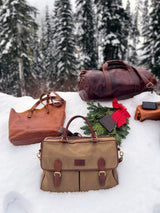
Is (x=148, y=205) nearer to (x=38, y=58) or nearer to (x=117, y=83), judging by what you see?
(x=117, y=83)

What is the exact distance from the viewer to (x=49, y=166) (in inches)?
63.1

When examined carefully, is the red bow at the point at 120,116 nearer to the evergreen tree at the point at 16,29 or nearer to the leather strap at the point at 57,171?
the leather strap at the point at 57,171

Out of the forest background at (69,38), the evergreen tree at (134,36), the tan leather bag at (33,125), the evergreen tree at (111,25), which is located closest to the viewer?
the tan leather bag at (33,125)

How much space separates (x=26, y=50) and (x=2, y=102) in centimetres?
1188

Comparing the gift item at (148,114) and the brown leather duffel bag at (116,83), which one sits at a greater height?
the brown leather duffel bag at (116,83)

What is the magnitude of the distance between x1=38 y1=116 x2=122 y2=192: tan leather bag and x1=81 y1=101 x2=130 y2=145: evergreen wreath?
590 millimetres

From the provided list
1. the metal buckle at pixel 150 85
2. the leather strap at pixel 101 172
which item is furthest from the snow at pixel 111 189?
the metal buckle at pixel 150 85

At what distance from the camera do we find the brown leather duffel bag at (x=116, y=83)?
272 centimetres

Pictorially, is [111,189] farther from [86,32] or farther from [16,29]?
[86,32]

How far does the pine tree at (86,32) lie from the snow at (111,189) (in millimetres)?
13253

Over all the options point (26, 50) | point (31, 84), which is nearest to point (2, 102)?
point (26, 50)

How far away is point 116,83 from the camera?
2725 millimetres

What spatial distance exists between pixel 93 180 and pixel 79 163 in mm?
245

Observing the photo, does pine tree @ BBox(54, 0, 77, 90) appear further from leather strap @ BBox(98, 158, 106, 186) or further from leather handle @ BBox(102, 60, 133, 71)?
leather strap @ BBox(98, 158, 106, 186)
